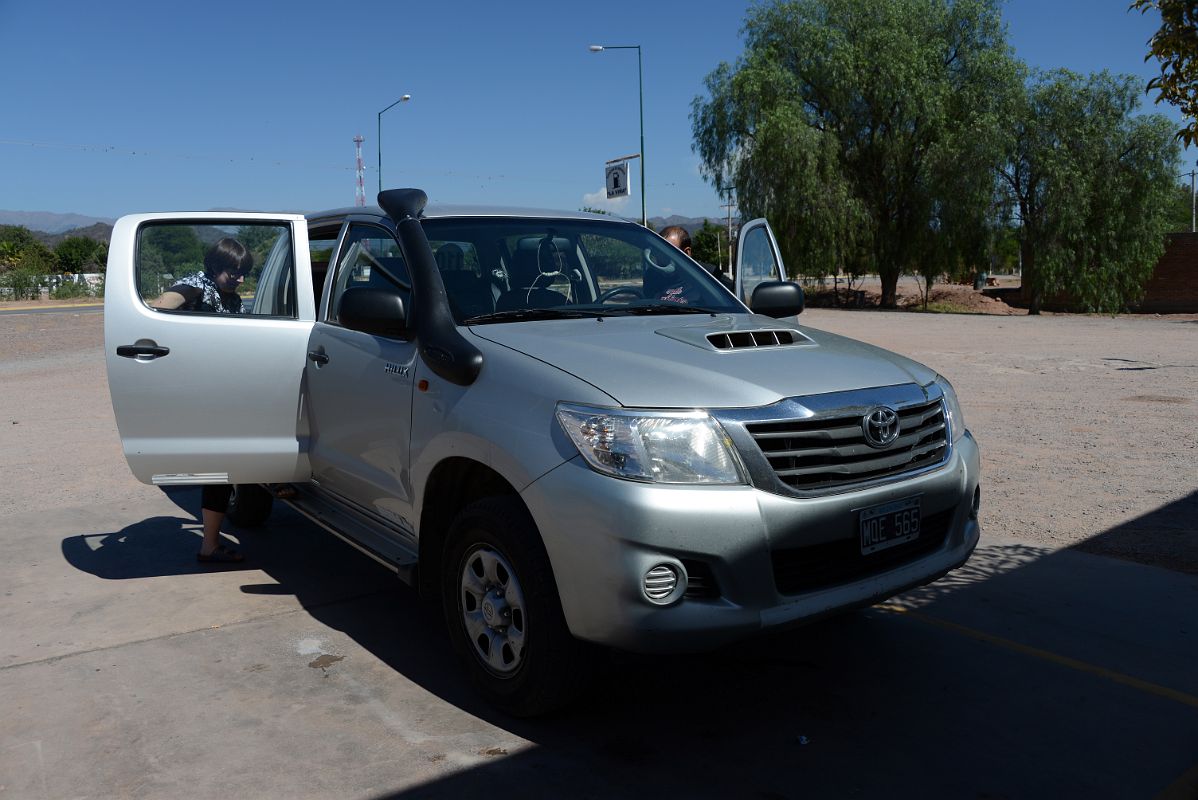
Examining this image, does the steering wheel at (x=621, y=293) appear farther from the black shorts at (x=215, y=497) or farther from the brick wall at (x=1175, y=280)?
the brick wall at (x=1175, y=280)

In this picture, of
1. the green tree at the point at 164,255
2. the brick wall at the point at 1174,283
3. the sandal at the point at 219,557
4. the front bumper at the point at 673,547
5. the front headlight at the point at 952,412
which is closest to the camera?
the front bumper at the point at 673,547

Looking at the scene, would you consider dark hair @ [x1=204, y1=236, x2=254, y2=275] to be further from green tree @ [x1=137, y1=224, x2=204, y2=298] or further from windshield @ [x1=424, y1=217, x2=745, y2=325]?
windshield @ [x1=424, y1=217, x2=745, y2=325]

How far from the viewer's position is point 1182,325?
84.9 feet

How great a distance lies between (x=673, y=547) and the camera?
10.3 feet

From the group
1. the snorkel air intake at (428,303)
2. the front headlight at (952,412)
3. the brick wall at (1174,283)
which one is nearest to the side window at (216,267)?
the snorkel air intake at (428,303)

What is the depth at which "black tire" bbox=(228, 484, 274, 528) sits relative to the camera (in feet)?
21.6

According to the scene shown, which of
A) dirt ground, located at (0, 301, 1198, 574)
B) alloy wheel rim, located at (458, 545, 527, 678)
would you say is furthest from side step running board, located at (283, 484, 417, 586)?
dirt ground, located at (0, 301, 1198, 574)

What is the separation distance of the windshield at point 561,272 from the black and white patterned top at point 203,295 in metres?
1.55

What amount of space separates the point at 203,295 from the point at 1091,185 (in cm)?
3283

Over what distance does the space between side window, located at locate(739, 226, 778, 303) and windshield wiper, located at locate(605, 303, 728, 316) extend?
178 centimetres

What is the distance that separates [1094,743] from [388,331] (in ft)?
10.1

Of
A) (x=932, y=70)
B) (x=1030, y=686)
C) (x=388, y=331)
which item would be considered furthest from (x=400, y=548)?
(x=932, y=70)

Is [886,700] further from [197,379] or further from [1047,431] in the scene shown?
[1047,431]

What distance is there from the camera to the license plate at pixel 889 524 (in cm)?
347
